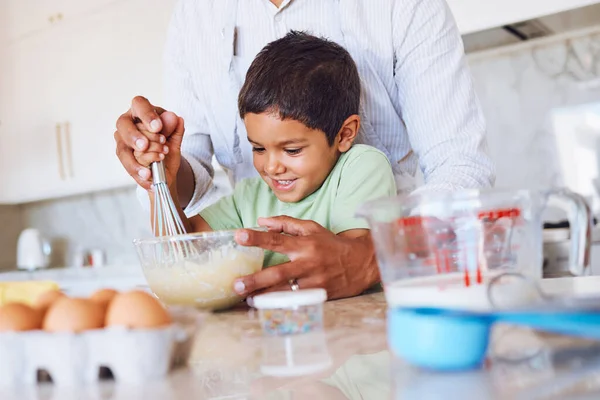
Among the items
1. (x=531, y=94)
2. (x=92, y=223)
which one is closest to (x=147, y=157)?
(x=531, y=94)

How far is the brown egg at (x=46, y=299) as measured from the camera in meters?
0.52

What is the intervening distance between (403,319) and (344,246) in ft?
1.46

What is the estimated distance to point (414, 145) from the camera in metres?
1.29

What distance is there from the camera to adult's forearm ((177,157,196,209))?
1.32 m

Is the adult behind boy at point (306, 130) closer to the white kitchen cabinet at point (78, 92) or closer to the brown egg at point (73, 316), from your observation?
the brown egg at point (73, 316)

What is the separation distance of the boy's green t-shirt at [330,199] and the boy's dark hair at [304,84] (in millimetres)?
85

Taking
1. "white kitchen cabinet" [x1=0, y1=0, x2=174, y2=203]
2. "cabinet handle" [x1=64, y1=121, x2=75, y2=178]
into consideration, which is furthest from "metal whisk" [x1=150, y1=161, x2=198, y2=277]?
"cabinet handle" [x1=64, y1=121, x2=75, y2=178]

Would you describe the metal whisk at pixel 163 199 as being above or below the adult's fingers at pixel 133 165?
below

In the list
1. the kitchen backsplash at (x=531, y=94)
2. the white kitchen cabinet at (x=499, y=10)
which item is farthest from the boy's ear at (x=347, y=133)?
the kitchen backsplash at (x=531, y=94)

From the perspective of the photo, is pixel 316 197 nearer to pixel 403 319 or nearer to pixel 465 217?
pixel 465 217

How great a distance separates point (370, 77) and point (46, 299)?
35.2 inches

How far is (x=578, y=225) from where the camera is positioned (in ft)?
1.74

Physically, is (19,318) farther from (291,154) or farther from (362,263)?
(291,154)

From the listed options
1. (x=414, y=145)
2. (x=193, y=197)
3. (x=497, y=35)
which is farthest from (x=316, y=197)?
(x=497, y=35)
